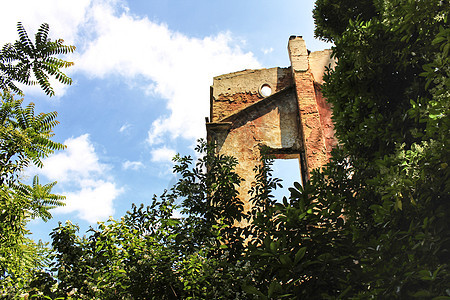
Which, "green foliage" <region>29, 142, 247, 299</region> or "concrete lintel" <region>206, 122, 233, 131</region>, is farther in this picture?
"concrete lintel" <region>206, 122, 233, 131</region>

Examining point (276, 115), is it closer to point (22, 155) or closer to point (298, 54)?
point (298, 54)

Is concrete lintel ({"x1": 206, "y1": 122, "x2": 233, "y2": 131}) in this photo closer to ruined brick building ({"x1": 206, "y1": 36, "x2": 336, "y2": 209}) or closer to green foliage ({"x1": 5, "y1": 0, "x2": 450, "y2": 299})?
ruined brick building ({"x1": 206, "y1": 36, "x2": 336, "y2": 209})

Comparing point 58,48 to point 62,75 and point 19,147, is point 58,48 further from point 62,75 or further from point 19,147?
point 19,147

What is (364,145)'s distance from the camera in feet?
12.0

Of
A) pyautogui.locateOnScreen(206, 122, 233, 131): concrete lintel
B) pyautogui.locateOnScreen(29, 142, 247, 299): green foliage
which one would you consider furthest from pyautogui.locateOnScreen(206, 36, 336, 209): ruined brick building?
pyautogui.locateOnScreen(29, 142, 247, 299): green foliage

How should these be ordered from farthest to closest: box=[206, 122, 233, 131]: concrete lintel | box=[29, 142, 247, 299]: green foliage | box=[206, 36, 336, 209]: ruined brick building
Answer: box=[206, 122, 233, 131]: concrete lintel, box=[206, 36, 336, 209]: ruined brick building, box=[29, 142, 247, 299]: green foliage

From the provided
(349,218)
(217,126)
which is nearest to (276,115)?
(217,126)

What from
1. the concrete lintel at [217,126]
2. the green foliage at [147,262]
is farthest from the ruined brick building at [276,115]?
the green foliage at [147,262]

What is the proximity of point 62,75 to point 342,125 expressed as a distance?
4231 millimetres

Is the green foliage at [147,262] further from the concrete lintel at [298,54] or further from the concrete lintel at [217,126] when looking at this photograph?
the concrete lintel at [298,54]

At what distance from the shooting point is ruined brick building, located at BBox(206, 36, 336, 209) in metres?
9.16

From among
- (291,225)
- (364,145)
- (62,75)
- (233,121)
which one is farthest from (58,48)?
(233,121)

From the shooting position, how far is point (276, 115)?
32.3ft

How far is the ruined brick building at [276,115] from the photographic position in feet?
30.0
